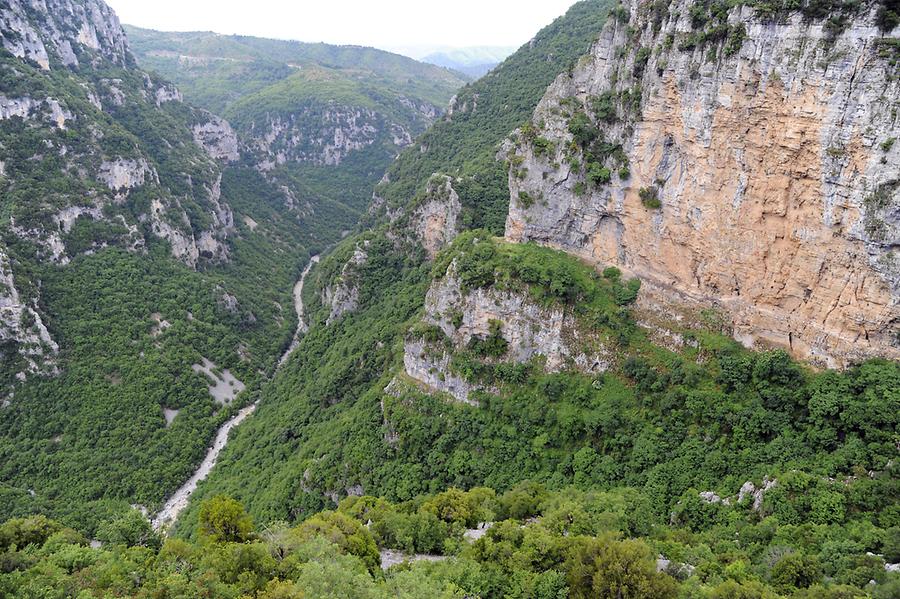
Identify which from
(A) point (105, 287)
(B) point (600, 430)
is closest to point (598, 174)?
(B) point (600, 430)

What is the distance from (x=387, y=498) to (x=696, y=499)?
28.2 metres

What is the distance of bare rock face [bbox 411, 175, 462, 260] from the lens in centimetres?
8025

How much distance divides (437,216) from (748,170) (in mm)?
48270

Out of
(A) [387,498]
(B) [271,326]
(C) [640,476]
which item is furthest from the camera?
(B) [271,326]

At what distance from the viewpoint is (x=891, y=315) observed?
122 feet

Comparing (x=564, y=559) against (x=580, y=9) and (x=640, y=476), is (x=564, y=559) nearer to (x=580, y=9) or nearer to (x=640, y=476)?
(x=640, y=476)

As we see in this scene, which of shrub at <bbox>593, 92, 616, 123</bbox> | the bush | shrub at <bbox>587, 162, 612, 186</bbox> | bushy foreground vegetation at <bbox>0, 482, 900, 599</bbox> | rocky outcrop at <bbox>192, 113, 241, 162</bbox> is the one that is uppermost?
shrub at <bbox>593, 92, 616, 123</bbox>

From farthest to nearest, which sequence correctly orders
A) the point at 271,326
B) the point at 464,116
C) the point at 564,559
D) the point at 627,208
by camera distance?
the point at 464,116
the point at 271,326
the point at 627,208
the point at 564,559

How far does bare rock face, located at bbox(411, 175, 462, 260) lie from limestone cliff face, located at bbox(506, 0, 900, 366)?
24.5m

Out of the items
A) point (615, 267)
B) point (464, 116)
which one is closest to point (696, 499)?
point (615, 267)

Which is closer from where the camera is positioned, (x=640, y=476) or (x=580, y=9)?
(x=640, y=476)

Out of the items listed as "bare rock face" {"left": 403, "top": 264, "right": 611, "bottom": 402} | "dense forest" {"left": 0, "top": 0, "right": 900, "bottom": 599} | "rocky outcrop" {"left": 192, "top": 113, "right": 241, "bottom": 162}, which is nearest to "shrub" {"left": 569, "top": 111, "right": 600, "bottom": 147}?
"dense forest" {"left": 0, "top": 0, "right": 900, "bottom": 599}

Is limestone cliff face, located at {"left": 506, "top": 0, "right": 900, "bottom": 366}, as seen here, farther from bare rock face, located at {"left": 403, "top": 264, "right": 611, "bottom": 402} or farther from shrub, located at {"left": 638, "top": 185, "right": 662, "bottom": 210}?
bare rock face, located at {"left": 403, "top": 264, "right": 611, "bottom": 402}

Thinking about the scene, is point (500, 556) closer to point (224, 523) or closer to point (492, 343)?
point (224, 523)
